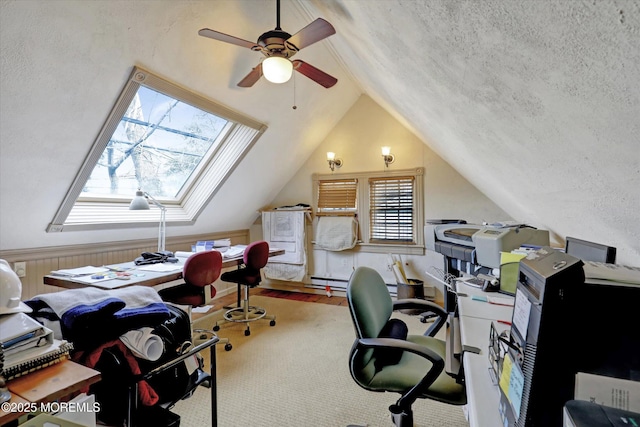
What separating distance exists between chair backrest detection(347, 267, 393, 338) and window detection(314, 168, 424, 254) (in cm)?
243

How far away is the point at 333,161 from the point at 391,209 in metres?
1.11

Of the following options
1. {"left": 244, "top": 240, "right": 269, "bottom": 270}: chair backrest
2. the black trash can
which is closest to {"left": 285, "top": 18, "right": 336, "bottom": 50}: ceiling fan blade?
{"left": 244, "top": 240, "right": 269, "bottom": 270}: chair backrest

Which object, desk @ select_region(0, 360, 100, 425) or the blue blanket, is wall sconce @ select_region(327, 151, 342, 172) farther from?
desk @ select_region(0, 360, 100, 425)

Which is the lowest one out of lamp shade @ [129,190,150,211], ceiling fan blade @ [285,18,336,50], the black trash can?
the black trash can

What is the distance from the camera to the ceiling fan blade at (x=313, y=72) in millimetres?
2139

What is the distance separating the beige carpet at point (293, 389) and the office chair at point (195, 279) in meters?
0.37

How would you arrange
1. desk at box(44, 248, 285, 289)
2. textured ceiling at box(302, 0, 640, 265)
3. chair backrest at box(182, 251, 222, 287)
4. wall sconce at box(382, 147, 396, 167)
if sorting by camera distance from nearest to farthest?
textured ceiling at box(302, 0, 640, 265), desk at box(44, 248, 285, 289), chair backrest at box(182, 251, 222, 287), wall sconce at box(382, 147, 396, 167)

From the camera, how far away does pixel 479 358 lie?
40.9 inches

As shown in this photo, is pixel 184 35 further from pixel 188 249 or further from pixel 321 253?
pixel 321 253

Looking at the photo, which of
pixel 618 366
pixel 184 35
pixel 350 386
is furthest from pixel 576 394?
pixel 184 35

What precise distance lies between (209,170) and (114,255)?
1.32 m

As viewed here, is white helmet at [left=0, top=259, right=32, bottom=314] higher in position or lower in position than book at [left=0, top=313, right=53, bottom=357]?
higher

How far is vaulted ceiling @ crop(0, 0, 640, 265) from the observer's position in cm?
59

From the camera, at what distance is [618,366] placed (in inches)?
25.1
